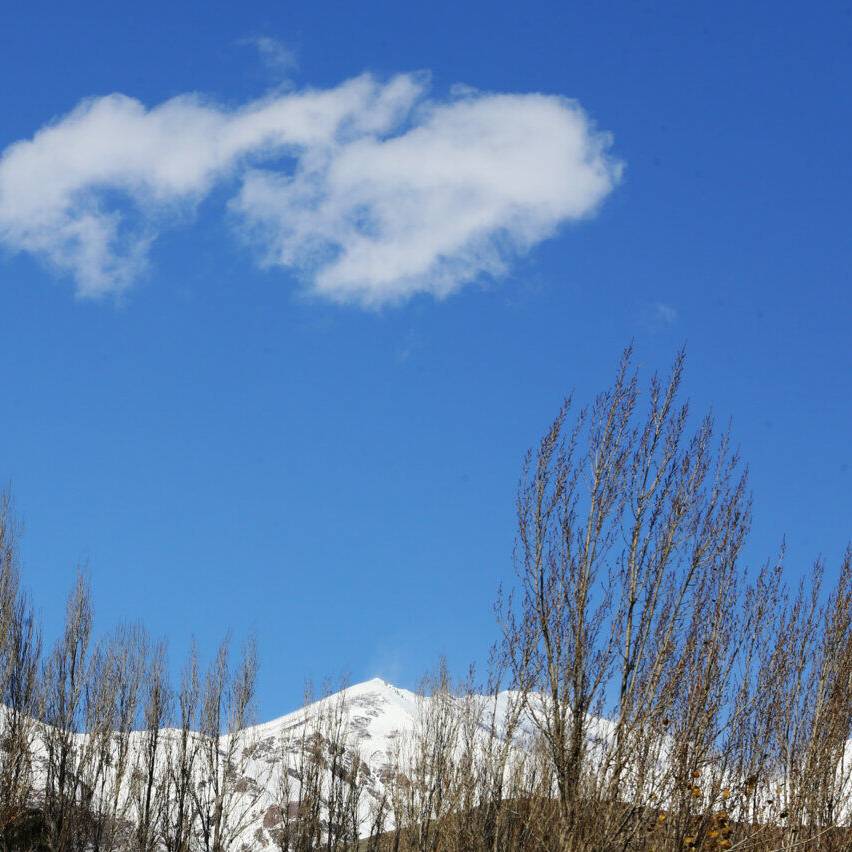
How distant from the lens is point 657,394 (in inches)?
595

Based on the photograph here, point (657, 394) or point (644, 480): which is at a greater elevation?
point (657, 394)

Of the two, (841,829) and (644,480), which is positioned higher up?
(644,480)

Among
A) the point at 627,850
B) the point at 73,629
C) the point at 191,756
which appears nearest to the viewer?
the point at 627,850

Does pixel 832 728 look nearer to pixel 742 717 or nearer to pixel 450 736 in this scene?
pixel 742 717

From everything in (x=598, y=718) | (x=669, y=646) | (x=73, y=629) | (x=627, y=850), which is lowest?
(x=627, y=850)

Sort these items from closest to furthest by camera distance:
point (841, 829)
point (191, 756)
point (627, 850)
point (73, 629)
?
point (627, 850) < point (841, 829) < point (73, 629) < point (191, 756)

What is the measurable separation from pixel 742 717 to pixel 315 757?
20310 mm

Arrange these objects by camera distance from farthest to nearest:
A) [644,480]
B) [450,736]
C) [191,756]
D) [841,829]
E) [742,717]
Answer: [191,756], [450,736], [841,829], [742,717], [644,480]

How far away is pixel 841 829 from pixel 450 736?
559 inches

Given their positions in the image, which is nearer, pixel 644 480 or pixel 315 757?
pixel 644 480

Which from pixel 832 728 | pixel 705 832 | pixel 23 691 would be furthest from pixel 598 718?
pixel 23 691

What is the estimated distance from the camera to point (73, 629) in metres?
29.2

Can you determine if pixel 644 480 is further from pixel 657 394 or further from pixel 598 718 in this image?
pixel 598 718

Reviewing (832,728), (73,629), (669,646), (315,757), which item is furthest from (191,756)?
(669,646)
